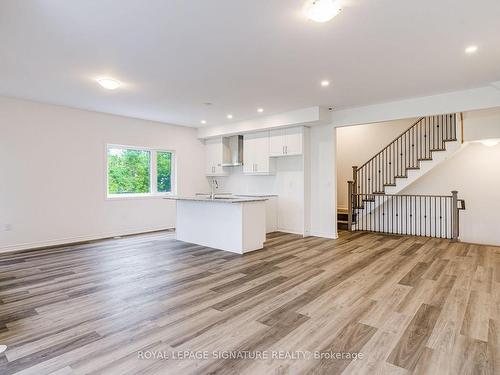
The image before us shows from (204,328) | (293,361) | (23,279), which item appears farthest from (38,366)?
(23,279)

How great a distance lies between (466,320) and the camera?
2.55m

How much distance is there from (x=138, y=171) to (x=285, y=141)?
3.73 m

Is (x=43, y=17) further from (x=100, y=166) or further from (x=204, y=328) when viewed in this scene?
(x=100, y=166)

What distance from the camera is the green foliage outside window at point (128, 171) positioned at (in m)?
6.62

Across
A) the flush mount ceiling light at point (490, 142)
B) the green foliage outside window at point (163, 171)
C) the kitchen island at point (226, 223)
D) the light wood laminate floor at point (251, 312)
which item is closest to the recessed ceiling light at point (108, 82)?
the kitchen island at point (226, 223)

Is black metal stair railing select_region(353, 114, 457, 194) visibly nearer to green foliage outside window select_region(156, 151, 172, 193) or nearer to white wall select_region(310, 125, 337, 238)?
white wall select_region(310, 125, 337, 238)

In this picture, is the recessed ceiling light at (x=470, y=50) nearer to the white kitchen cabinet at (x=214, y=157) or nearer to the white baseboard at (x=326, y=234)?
the white baseboard at (x=326, y=234)

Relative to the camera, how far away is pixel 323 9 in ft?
7.80

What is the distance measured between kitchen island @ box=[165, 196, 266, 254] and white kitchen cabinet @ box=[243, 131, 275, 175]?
1.81 meters

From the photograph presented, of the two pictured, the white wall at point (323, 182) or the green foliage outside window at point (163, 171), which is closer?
the white wall at point (323, 182)

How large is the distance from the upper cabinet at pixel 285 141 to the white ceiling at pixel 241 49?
51.2 inches

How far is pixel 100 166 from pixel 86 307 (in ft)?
13.7

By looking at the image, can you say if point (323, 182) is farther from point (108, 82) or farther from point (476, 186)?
point (108, 82)

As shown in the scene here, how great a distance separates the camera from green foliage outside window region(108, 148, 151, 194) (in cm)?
662
